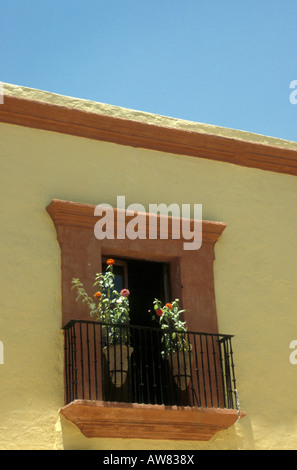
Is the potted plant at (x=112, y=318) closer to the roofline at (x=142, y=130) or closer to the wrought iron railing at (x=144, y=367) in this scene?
the wrought iron railing at (x=144, y=367)

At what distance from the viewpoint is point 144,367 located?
28.0 feet

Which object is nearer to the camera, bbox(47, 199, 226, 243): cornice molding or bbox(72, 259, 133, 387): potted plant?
bbox(72, 259, 133, 387): potted plant

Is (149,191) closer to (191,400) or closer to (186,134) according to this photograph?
(186,134)

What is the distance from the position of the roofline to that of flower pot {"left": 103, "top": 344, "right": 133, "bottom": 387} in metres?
2.29

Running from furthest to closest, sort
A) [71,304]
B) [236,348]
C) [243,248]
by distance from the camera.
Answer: [243,248], [236,348], [71,304]

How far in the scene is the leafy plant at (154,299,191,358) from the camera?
324 inches

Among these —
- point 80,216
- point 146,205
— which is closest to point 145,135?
point 146,205

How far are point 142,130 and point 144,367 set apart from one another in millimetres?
2393

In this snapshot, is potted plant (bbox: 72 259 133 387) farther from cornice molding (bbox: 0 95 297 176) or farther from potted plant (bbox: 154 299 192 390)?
cornice molding (bbox: 0 95 297 176)

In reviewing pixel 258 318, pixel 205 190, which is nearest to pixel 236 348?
pixel 258 318

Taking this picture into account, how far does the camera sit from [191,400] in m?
8.25

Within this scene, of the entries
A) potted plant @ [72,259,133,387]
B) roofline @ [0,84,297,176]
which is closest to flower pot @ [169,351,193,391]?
potted plant @ [72,259,133,387]

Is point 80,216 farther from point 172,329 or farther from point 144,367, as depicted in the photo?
point 144,367
